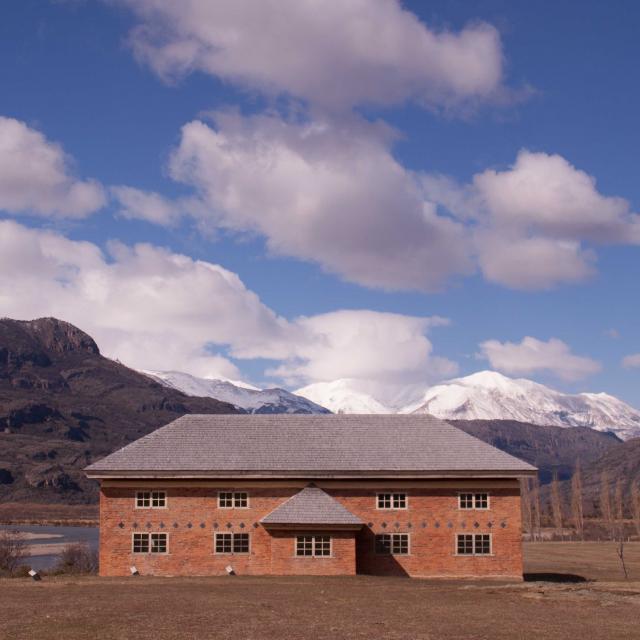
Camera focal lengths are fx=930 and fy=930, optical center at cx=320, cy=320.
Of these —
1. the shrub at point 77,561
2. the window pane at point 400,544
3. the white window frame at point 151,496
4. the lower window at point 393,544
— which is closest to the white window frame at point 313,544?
the lower window at point 393,544

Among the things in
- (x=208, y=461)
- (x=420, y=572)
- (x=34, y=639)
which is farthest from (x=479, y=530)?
(x=34, y=639)

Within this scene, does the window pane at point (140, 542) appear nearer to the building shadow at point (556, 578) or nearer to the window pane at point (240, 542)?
the window pane at point (240, 542)

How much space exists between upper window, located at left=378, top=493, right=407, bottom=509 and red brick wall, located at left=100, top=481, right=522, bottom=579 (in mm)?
304

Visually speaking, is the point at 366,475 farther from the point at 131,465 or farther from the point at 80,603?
the point at 80,603

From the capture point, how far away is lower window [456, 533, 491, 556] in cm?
4809

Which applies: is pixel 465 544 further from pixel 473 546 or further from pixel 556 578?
pixel 556 578

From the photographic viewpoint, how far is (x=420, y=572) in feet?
156

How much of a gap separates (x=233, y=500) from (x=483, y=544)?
43.2ft

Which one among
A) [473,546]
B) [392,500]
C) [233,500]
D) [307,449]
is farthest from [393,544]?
[233,500]

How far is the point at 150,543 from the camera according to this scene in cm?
4800

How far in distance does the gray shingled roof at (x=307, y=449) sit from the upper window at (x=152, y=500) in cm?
118

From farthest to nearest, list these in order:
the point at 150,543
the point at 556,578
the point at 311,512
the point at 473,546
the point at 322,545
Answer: the point at 556,578
the point at 473,546
the point at 150,543
the point at 311,512
the point at 322,545

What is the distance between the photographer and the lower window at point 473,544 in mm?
48094

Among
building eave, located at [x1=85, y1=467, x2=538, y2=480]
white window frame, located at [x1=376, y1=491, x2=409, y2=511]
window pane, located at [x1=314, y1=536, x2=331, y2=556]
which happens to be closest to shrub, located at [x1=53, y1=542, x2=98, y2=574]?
building eave, located at [x1=85, y1=467, x2=538, y2=480]
